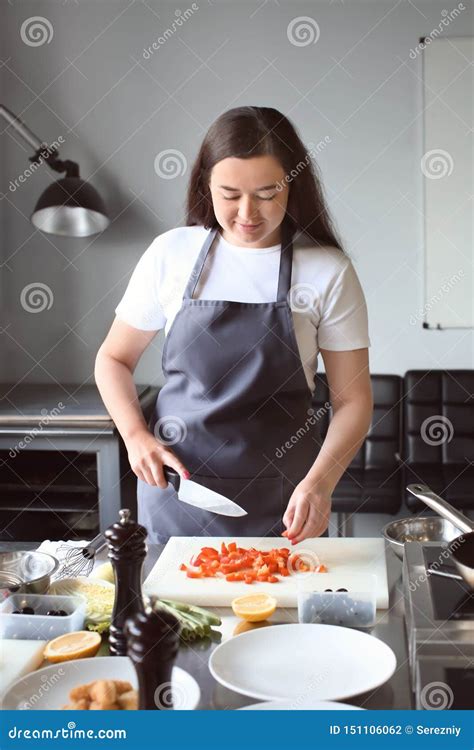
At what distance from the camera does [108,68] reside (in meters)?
3.55

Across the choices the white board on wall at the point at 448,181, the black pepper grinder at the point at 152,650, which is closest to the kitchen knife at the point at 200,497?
the black pepper grinder at the point at 152,650

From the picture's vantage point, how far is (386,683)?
113 centimetres

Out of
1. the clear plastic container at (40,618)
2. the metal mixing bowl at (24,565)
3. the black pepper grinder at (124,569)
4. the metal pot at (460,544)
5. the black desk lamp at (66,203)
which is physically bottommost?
the metal mixing bowl at (24,565)

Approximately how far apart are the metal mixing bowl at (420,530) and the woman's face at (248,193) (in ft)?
2.09

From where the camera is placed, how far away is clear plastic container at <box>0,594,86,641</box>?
4.08 feet

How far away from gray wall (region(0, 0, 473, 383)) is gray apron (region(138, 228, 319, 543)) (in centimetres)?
179

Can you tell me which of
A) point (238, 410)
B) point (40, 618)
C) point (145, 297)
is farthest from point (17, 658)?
point (145, 297)

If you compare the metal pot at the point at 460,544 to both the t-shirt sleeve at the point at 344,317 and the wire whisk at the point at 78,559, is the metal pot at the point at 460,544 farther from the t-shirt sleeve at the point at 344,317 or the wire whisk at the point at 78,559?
the wire whisk at the point at 78,559

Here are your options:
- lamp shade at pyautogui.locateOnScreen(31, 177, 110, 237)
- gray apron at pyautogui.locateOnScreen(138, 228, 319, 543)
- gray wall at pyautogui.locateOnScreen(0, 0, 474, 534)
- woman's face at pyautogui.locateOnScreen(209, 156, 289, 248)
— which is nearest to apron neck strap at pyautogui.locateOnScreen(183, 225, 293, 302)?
gray apron at pyautogui.locateOnScreen(138, 228, 319, 543)

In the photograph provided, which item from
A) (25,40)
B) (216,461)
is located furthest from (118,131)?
(216,461)

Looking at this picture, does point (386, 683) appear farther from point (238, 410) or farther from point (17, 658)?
point (238, 410)

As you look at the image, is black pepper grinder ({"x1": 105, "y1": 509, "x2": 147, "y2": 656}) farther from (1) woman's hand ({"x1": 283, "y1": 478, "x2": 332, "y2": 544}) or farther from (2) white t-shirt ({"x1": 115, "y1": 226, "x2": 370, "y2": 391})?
(2) white t-shirt ({"x1": 115, "y1": 226, "x2": 370, "y2": 391})

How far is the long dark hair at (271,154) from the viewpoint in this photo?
1.75 metres

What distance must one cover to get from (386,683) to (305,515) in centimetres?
43
